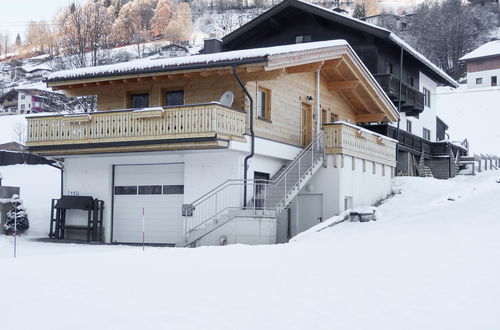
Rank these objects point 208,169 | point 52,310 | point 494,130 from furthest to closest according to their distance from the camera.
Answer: point 494,130, point 208,169, point 52,310

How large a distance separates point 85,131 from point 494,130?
50.1m

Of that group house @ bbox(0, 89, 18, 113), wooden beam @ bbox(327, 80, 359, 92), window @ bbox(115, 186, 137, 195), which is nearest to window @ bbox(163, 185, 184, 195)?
window @ bbox(115, 186, 137, 195)

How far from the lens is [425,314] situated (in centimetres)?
805

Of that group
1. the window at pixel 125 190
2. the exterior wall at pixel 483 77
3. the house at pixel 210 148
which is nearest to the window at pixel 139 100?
the house at pixel 210 148

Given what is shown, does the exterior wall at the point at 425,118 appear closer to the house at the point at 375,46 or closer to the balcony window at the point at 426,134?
the balcony window at the point at 426,134

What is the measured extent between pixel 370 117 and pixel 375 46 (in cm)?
507


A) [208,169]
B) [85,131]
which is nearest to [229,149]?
[208,169]

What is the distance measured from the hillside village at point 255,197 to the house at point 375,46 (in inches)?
3.9

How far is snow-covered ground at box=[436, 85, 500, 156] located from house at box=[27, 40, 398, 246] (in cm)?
3185

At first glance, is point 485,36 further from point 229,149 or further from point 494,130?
point 229,149

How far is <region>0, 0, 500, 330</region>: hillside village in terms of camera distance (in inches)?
340

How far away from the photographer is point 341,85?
25547mm

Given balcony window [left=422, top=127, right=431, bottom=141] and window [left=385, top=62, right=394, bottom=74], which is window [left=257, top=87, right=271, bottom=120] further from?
balcony window [left=422, top=127, right=431, bottom=141]

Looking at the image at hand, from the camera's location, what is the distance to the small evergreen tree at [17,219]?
73.2 feet
